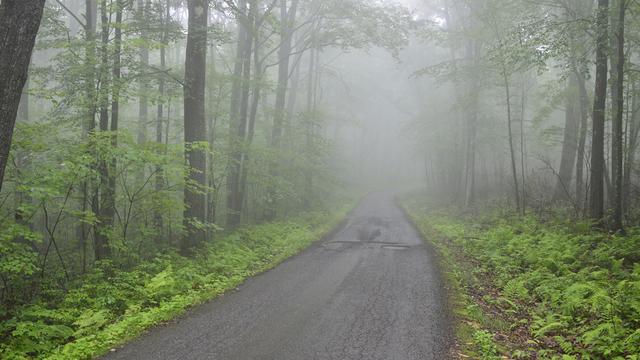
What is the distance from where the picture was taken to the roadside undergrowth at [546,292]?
5676mm

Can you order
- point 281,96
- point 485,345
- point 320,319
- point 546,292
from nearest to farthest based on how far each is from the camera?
point 485,345 → point 320,319 → point 546,292 → point 281,96

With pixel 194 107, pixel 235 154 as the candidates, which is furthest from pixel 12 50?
pixel 235 154

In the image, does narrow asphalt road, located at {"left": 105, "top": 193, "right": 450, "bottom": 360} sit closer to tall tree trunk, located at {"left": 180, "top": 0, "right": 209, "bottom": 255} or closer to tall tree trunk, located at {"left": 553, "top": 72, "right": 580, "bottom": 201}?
tall tree trunk, located at {"left": 180, "top": 0, "right": 209, "bottom": 255}

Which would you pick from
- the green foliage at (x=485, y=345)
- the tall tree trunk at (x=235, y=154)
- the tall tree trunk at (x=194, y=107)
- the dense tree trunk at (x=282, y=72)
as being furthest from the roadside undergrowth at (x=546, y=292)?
the dense tree trunk at (x=282, y=72)

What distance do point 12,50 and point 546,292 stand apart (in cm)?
918

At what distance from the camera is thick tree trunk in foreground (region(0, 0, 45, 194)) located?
5.34 metres

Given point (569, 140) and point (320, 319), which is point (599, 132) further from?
point (320, 319)

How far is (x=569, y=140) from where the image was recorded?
1761 cm

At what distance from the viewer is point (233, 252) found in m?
11.0

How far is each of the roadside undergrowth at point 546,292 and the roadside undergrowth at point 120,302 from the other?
4.48m

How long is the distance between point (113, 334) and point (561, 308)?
6.86 meters

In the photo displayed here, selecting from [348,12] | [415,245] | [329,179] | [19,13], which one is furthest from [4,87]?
[329,179]

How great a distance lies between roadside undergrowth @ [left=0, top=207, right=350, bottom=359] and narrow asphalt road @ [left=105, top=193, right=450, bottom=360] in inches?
13.1

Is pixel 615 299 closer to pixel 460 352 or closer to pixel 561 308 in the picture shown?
pixel 561 308
